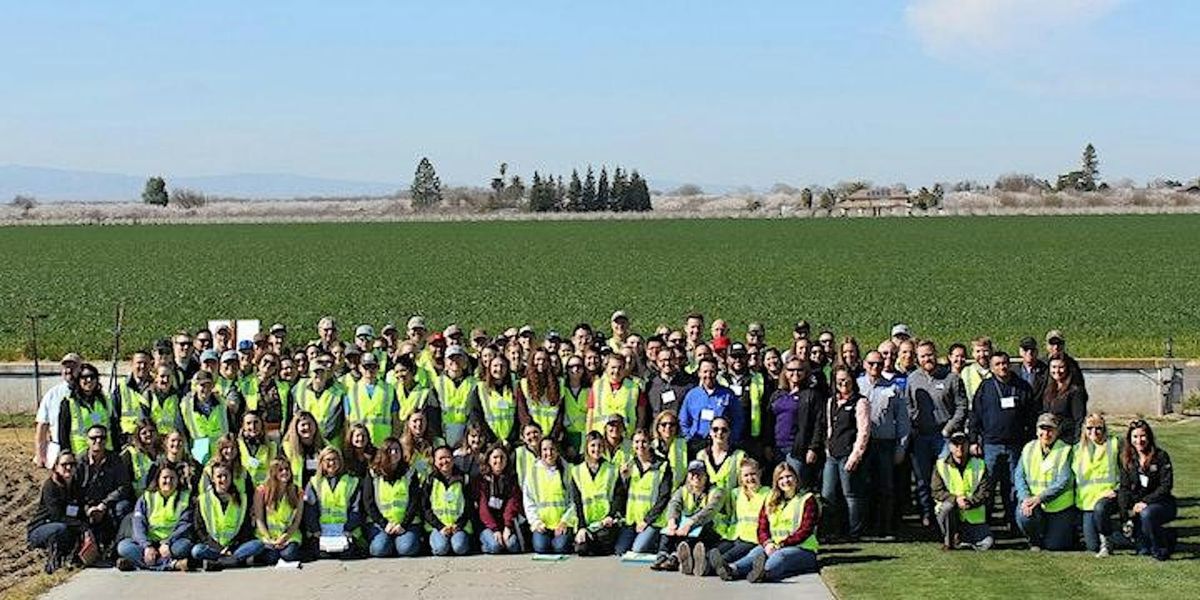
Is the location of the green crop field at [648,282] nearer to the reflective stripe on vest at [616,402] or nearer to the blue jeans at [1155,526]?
the blue jeans at [1155,526]

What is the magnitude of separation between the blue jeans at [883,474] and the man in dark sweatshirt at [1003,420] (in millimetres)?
682

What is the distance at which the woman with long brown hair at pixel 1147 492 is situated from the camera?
39.8ft

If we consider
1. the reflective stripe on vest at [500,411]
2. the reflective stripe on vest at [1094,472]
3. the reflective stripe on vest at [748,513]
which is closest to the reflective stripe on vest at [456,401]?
the reflective stripe on vest at [500,411]

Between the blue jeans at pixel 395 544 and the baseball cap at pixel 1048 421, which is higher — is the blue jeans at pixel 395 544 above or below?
below

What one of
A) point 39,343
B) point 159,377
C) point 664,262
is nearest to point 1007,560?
point 159,377

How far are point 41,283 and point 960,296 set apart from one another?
1060 inches

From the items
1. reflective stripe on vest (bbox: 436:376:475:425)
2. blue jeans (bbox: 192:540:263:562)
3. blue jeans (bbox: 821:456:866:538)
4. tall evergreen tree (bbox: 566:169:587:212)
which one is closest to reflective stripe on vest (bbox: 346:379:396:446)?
reflective stripe on vest (bbox: 436:376:475:425)

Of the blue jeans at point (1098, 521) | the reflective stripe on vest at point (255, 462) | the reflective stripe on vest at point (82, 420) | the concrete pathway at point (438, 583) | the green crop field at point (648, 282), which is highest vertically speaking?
the reflective stripe on vest at point (82, 420)

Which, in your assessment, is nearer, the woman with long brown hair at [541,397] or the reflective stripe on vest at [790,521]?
the reflective stripe on vest at [790,521]

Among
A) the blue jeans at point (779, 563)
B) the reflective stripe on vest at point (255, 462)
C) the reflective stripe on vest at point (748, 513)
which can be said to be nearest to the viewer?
the blue jeans at point (779, 563)

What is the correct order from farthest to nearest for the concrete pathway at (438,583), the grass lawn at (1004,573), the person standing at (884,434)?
the person standing at (884,434)
the concrete pathway at (438,583)
the grass lawn at (1004,573)

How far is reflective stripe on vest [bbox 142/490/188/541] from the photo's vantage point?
40.7 ft

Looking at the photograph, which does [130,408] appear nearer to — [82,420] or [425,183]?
[82,420]

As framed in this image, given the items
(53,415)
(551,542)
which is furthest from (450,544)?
(53,415)
